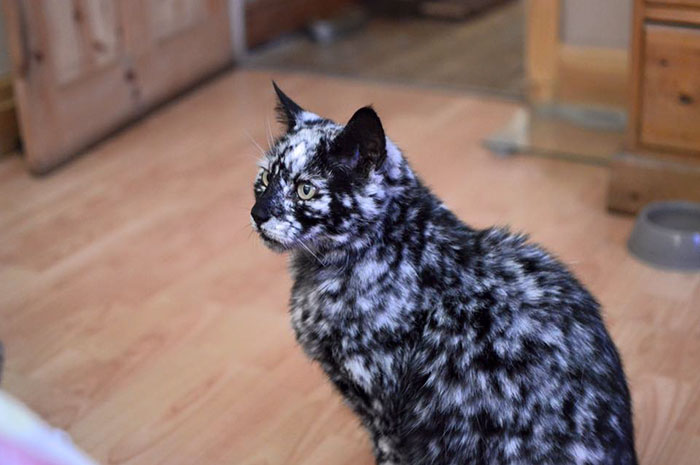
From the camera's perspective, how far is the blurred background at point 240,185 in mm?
2174

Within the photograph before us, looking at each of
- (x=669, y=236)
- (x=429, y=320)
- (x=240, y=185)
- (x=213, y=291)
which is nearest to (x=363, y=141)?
(x=429, y=320)

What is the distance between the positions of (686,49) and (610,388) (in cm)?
140

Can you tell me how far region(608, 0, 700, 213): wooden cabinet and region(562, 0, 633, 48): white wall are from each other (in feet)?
2.21

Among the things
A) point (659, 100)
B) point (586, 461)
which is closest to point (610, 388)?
point (586, 461)

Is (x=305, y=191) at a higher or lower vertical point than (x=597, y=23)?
higher

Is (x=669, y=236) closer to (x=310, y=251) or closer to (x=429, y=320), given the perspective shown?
(x=429, y=320)

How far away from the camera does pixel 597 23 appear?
3369 mm

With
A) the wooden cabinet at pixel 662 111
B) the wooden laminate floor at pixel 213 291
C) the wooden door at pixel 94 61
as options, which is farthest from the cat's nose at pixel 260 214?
the wooden door at pixel 94 61

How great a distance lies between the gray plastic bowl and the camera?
2.54 m

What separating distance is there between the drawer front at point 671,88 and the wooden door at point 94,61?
2.04 m

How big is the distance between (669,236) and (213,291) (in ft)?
4.24

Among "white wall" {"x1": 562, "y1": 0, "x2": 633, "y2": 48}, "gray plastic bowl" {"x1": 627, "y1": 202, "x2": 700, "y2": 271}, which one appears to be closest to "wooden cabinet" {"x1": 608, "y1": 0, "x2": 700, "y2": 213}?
"gray plastic bowl" {"x1": 627, "y1": 202, "x2": 700, "y2": 271}

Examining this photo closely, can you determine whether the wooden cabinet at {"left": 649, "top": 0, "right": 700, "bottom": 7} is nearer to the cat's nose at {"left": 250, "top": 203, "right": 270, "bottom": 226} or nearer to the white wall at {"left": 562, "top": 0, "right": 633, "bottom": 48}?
the white wall at {"left": 562, "top": 0, "right": 633, "bottom": 48}

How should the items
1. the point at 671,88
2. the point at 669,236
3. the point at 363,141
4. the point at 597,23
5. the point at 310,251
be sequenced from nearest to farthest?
the point at 363,141 < the point at 310,251 < the point at 669,236 < the point at 671,88 < the point at 597,23
